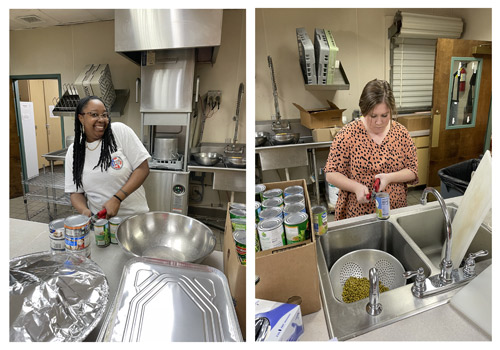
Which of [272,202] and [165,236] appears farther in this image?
[165,236]

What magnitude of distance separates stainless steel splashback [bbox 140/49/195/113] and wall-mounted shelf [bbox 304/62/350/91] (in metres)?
1.43

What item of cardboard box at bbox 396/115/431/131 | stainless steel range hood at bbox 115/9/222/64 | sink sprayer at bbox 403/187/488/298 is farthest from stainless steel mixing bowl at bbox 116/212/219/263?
cardboard box at bbox 396/115/431/131

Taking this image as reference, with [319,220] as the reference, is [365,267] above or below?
below

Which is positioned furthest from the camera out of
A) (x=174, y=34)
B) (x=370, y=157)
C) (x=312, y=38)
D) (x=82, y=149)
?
(x=312, y=38)

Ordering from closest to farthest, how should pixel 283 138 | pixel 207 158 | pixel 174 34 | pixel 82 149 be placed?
pixel 82 149
pixel 174 34
pixel 207 158
pixel 283 138

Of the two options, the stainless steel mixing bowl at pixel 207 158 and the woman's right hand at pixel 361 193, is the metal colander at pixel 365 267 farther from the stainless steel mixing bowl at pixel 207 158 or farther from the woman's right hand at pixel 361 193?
the stainless steel mixing bowl at pixel 207 158

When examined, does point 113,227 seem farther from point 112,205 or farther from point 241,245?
point 241,245

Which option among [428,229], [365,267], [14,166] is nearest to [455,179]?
[428,229]

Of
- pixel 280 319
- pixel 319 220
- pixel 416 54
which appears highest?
pixel 416 54

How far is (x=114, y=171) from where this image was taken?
1278mm

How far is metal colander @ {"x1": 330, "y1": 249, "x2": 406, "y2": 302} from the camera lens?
3.28 feet

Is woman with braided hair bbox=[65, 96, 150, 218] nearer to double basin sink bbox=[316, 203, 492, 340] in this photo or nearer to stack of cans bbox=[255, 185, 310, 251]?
stack of cans bbox=[255, 185, 310, 251]

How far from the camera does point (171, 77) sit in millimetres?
1819

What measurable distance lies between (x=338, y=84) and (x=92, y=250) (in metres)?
2.56
